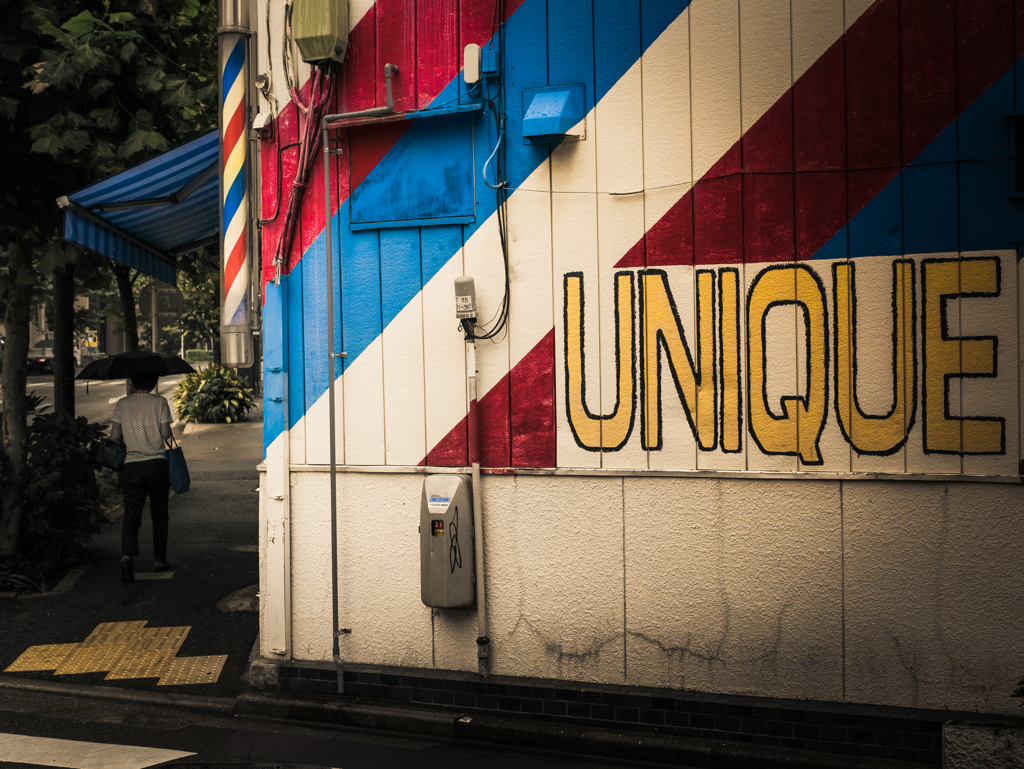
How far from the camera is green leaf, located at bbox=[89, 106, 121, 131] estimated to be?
7.32 meters

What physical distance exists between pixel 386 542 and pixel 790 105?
318 cm

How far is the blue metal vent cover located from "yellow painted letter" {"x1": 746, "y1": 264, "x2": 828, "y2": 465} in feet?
4.20

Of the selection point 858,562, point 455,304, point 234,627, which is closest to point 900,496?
point 858,562

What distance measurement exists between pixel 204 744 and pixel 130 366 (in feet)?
14.4

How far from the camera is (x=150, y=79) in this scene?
737 centimetres

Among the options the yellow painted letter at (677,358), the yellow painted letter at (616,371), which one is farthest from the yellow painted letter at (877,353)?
the yellow painted letter at (616,371)

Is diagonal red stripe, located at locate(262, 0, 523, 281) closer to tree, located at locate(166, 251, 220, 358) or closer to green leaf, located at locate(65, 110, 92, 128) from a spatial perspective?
green leaf, located at locate(65, 110, 92, 128)

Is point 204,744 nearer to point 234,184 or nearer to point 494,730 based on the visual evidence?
point 494,730

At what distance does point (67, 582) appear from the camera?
797 centimetres

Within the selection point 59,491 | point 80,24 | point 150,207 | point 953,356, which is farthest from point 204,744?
point 80,24

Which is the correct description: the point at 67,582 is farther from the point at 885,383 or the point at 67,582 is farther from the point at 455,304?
the point at 885,383

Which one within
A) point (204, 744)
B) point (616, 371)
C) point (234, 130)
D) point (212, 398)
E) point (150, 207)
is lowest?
point (204, 744)

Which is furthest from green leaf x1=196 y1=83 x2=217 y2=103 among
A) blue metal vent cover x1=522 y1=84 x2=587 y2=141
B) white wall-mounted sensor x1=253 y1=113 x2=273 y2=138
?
blue metal vent cover x1=522 y1=84 x2=587 y2=141

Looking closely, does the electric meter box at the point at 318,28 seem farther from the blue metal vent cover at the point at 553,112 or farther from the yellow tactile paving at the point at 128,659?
the yellow tactile paving at the point at 128,659
